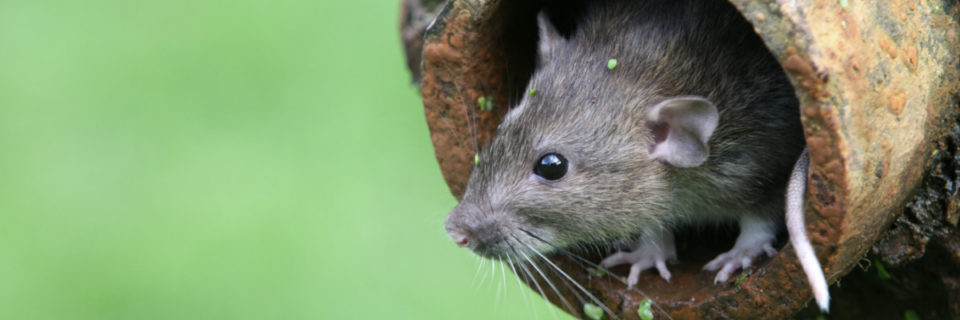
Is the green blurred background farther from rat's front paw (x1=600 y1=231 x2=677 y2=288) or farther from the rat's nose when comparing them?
the rat's nose

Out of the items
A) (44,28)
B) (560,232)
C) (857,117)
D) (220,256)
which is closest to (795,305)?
(857,117)

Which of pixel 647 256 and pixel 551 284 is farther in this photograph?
pixel 647 256

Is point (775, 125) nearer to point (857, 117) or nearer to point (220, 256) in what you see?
point (857, 117)

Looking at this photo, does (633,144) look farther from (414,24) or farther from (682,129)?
(414,24)

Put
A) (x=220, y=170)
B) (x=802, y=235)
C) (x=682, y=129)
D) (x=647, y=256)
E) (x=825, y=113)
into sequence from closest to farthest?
1. (x=825, y=113)
2. (x=802, y=235)
3. (x=682, y=129)
4. (x=647, y=256)
5. (x=220, y=170)

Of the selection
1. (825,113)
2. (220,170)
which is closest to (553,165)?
(825,113)

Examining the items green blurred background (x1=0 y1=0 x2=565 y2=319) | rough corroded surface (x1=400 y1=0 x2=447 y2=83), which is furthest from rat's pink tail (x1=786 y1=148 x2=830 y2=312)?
green blurred background (x1=0 y1=0 x2=565 y2=319)
